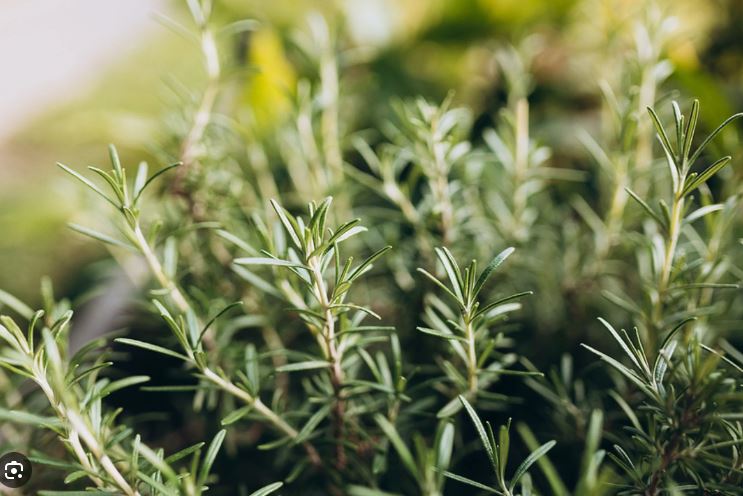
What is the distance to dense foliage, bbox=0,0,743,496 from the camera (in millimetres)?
310

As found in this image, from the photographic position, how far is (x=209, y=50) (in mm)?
444

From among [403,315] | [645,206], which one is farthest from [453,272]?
[403,315]

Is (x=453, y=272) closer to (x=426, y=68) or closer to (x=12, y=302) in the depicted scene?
(x=12, y=302)

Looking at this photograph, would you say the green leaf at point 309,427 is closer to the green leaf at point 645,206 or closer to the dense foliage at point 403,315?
the dense foliage at point 403,315

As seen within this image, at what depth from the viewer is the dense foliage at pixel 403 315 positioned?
0.31m

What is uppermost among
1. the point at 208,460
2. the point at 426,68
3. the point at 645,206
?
the point at 426,68

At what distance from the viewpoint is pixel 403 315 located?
51 cm

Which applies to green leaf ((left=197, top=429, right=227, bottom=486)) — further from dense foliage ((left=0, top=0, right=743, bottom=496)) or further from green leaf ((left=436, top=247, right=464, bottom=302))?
green leaf ((left=436, top=247, right=464, bottom=302))

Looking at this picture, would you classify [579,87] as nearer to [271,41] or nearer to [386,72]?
[386,72]

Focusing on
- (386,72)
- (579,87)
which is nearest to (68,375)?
(386,72)

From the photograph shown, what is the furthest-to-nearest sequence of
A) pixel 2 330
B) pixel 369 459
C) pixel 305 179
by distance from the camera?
1. pixel 305 179
2. pixel 369 459
3. pixel 2 330

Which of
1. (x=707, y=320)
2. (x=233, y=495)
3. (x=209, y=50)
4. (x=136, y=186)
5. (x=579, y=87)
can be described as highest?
(x=579, y=87)

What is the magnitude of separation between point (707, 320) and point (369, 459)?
271 millimetres

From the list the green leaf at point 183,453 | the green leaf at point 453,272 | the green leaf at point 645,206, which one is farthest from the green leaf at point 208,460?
the green leaf at point 645,206
